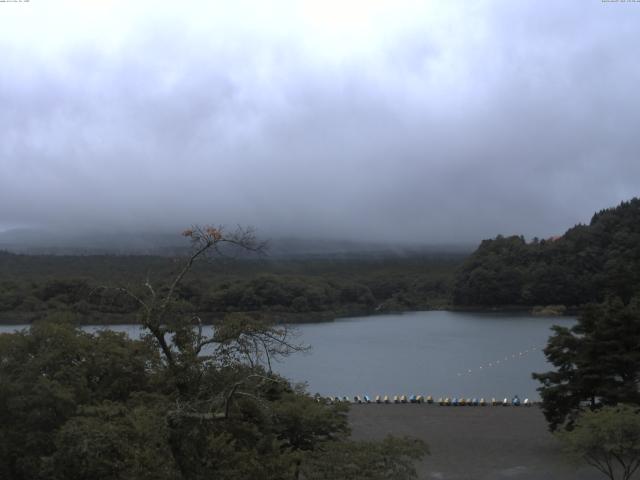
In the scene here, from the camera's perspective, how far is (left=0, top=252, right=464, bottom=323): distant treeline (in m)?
55.8

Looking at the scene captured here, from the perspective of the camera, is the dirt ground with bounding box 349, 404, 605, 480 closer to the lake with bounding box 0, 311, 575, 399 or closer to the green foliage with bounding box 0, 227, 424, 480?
the green foliage with bounding box 0, 227, 424, 480

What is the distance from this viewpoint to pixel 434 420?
22578mm

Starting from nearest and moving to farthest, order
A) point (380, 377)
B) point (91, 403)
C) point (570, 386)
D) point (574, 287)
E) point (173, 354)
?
point (173, 354), point (91, 403), point (570, 386), point (380, 377), point (574, 287)

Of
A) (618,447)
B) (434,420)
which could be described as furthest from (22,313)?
(618,447)

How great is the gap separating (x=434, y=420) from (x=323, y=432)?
32.1 ft

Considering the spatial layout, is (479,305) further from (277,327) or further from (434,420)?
(277,327)

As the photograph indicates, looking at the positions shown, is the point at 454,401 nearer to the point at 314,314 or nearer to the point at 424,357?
the point at 424,357

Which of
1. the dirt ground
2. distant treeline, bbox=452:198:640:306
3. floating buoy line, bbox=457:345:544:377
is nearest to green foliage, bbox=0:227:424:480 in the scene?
the dirt ground

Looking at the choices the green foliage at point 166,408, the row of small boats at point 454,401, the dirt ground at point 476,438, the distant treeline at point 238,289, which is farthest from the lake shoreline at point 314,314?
the green foliage at point 166,408

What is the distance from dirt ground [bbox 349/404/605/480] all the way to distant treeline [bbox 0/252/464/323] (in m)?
25.8

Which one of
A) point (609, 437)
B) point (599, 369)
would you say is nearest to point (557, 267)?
point (599, 369)

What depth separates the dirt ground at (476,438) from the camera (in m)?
15.7

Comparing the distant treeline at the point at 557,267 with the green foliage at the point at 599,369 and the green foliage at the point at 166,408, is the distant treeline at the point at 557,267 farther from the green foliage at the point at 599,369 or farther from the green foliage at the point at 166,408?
the green foliage at the point at 166,408

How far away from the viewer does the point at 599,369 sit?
1752 centimetres
